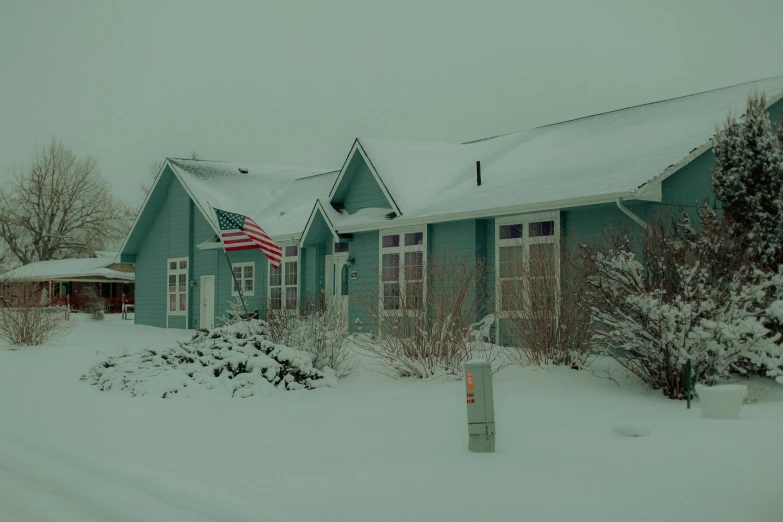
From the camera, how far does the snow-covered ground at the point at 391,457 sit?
5.77 metres

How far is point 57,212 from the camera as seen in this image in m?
62.8

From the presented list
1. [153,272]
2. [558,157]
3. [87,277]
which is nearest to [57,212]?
[87,277]

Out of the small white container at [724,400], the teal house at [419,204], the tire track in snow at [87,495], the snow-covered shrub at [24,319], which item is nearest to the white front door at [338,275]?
the teal house at [419,204]

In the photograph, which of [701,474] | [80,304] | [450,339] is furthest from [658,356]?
[80,304]

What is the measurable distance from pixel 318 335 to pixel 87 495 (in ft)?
22.7

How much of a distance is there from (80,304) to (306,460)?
5181 cm

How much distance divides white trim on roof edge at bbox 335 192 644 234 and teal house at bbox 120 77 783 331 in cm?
4

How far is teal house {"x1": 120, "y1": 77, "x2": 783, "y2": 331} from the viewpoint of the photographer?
1463 centimetres

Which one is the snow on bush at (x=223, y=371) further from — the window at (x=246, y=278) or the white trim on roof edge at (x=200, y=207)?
the white trim on roof edge at (x=200, y=207)

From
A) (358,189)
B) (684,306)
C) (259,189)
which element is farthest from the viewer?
(259,189)

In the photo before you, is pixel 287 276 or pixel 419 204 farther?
pixel 287 276

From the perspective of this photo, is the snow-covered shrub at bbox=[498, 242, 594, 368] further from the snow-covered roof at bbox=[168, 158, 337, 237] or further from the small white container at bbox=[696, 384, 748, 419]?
the snow-covered roof at bbox=[168, 158, 337, 237]

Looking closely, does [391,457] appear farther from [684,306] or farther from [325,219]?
[325,219]

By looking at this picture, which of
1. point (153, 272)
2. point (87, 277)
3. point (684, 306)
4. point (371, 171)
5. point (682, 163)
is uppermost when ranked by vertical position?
point (371, 171)
